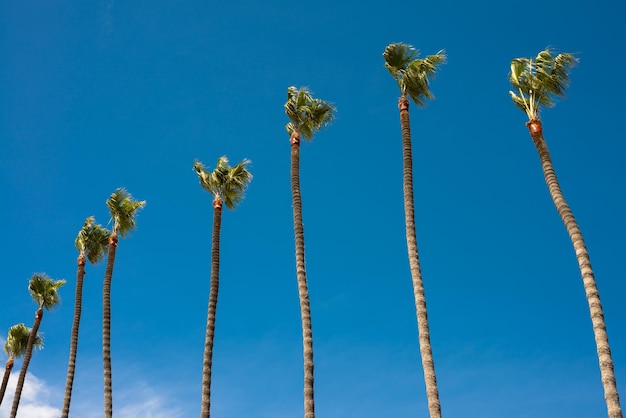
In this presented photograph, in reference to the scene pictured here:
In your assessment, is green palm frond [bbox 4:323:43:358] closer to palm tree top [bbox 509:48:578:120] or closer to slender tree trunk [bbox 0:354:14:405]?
slender tree trunk [bbox 0:354:14:405]

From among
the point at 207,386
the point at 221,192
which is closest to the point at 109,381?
the point at 207,386

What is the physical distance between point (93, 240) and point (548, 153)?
31.4 m

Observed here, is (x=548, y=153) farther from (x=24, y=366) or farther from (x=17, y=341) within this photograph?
(x=17, y=341)

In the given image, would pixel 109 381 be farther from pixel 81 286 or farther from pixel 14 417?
pixel 14 417

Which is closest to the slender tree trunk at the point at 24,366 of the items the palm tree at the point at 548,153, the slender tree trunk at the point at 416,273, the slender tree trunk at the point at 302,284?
the slender tree trunk at the point at 302,284

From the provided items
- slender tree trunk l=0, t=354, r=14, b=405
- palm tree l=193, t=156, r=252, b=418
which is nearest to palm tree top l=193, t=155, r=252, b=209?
palm tree l=193, t=156, r=252, b=418

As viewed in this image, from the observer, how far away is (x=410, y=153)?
3162 cm

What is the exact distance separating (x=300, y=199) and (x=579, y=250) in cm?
1405

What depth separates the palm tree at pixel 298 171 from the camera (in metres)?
28.5

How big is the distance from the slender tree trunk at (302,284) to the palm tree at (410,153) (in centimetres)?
519

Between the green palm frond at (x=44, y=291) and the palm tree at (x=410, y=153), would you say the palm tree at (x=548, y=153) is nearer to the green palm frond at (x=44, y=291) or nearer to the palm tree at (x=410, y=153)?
the palm tree at (x=410, y=153)

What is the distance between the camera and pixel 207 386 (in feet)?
108

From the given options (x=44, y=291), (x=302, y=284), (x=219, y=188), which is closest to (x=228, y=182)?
(x=219, y=188)

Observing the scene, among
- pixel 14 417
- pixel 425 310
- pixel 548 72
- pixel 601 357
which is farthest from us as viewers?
pixel 14 417
